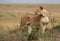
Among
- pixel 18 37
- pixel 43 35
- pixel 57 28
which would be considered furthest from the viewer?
pixel 57 28

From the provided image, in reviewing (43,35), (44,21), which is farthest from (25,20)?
(43,35)

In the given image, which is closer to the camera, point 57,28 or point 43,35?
point 43,35

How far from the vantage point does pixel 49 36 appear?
8.79 meters

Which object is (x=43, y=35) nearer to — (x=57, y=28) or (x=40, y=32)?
(x=40, y=32)

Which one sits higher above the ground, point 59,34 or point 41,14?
point 41,14

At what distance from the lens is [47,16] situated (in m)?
9.89

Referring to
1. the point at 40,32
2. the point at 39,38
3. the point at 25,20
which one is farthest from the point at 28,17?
the point at 39,38

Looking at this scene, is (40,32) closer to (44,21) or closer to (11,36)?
(44,21)

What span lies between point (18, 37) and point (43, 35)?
39.1 inches

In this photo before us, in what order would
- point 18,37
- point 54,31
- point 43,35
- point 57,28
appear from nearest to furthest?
point 18,37
point 43,35
point 54,31
point 57,28

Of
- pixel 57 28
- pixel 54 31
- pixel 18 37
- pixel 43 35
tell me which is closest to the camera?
pixel 18 37

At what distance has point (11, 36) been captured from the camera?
8.46 meters

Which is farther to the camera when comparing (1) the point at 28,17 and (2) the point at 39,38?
(1) the point at 28,17

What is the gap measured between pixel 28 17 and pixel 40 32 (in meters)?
1.07
